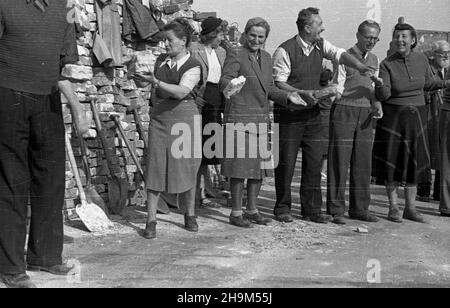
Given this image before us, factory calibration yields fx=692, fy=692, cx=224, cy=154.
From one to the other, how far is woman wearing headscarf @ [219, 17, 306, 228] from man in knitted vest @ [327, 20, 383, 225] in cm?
63

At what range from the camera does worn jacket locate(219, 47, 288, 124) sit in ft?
→ 20.5

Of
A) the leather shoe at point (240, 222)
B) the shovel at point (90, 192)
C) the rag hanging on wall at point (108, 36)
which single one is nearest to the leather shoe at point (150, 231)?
the shovel at point (90, 192)

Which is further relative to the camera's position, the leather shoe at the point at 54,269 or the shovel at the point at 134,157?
the shovel at the point at 134,157

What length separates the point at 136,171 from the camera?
7.74 metres

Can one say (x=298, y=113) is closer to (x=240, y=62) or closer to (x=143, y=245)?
(x=240, y=62)

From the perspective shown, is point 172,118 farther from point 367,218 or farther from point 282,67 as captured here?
point 367,218

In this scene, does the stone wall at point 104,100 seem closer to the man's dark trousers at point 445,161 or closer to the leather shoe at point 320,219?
the leather shoe at point 320,219

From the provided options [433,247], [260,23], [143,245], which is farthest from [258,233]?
[260,23]

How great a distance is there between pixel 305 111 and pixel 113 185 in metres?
2.12

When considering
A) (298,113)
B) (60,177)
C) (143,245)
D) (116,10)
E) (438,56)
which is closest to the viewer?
(60,177)

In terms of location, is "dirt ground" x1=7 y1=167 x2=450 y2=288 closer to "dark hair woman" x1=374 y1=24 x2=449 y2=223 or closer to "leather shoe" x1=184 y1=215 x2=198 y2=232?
"leather shoe" x1=184 y1=215 x2=198 y2=232

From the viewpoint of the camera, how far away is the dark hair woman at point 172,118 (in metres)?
5.78

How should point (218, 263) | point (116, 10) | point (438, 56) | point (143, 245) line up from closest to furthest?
point (218, 263)
point (143, 245)
point (116, 10)
point (438, 56)

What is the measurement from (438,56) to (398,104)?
170cm
